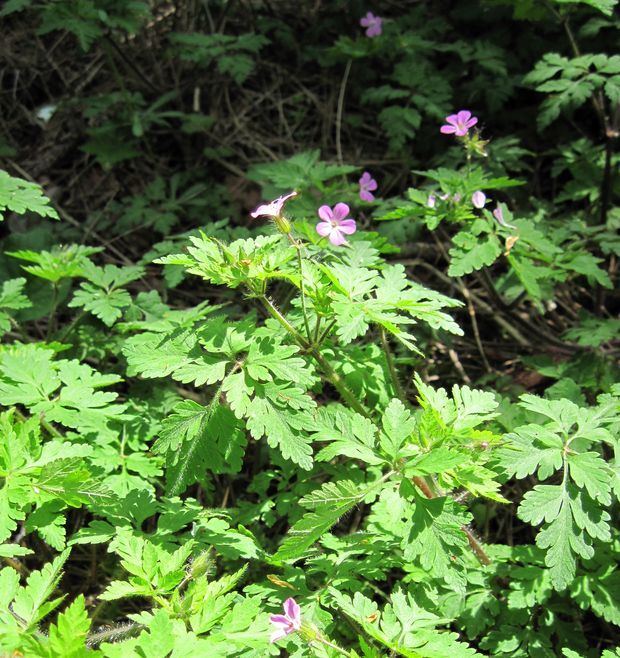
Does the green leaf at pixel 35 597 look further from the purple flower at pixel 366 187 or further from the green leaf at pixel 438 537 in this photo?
the purple flower at pixel 366 187

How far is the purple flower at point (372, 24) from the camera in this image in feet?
15.0

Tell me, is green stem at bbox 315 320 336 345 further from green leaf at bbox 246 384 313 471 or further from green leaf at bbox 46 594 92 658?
green leaf at bbox 46 594 92 658

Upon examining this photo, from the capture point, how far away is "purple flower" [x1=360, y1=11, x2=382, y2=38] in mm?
4562

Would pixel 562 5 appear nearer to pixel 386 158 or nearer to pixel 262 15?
pixel 386 158

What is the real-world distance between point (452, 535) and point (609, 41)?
368 centimetres

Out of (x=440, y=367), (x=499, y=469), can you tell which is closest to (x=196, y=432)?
(x=499, y=469)

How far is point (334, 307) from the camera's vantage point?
200 centimetres

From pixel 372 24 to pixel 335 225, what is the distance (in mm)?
2742

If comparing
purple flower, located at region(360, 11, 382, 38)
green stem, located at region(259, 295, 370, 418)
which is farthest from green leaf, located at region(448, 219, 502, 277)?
purple flower, located at region(360, 11, 382, 38)

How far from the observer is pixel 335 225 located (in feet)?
8.09

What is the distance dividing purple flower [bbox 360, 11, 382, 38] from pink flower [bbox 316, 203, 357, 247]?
2657 mm

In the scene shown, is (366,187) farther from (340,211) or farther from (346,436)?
(346,436)

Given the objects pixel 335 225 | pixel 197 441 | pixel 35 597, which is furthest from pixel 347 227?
pixel 35 597

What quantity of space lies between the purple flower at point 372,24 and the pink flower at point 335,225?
105 inches
